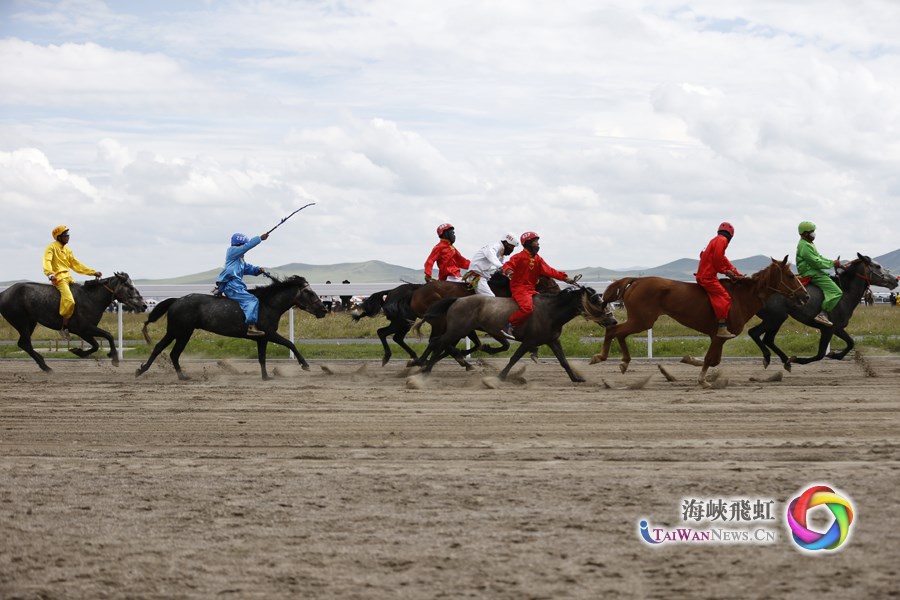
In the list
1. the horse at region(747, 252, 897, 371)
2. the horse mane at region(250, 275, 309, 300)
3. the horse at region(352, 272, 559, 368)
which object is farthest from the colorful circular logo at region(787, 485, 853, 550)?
the horse mane at region(250, 275, 309, 300)

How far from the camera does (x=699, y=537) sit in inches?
252

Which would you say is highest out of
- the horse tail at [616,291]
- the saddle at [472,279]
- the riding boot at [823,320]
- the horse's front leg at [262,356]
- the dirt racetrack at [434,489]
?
the saddle at [472,279]

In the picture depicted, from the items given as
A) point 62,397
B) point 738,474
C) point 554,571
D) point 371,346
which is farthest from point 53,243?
point 554,571

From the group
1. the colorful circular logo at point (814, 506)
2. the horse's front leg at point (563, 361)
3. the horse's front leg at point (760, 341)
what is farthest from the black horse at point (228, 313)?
the colorful circular logo at point (814, 506)

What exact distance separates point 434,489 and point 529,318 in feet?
23.7

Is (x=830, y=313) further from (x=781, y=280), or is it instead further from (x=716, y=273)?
(x=716, y=273)

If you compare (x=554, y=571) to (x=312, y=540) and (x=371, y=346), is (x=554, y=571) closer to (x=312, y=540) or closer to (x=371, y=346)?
(x=312, y=540)

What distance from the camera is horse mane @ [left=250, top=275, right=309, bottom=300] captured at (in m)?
16.9

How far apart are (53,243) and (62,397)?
4.60m

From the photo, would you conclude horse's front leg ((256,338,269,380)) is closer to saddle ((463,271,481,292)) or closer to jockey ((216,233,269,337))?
jockey ((216,233,269,337))

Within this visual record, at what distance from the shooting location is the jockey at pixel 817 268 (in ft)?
54.3

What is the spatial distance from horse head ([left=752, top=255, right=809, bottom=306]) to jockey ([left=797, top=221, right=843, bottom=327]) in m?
1.32

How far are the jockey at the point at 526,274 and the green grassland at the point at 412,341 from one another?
5.69 meters

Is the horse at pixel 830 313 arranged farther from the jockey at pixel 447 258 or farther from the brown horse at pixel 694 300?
the jockey at pixel 447 258
